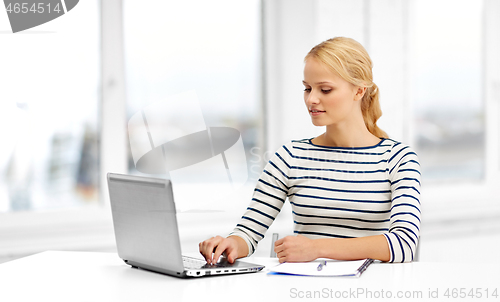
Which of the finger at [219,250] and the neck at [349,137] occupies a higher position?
the neck at [349,137]

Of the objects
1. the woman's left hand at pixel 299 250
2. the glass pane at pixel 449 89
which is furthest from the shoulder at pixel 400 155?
the glass pane at pixel 449 89

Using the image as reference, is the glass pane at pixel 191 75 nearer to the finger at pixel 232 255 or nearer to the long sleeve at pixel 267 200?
the long sleeve at pixel 267 200

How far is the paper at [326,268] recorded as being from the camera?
1.10 meters

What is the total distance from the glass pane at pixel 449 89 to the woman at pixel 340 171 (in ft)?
4.69

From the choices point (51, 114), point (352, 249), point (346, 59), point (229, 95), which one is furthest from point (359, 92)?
point (51, 114)

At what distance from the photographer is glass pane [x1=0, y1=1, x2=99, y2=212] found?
207 cm

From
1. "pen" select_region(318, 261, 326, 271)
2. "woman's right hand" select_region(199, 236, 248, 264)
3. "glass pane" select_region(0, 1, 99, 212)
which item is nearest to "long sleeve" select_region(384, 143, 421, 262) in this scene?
"pen" select_region(318, 261, 326, 271)

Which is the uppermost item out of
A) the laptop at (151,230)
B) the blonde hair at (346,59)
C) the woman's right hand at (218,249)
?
the blonde hair at (346,59)

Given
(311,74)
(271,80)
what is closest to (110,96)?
(271,80)

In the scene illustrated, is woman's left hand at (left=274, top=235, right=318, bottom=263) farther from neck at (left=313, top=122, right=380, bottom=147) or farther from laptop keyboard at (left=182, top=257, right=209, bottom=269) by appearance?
neck at (left=313, top=122, right=380, bottom=147)

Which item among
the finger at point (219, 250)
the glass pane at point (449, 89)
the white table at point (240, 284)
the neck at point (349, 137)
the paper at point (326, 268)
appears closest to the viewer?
the white table at point (240, 284)

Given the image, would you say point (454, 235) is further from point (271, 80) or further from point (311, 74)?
point (311, 74)

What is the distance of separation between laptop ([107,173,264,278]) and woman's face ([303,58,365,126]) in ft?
1.65

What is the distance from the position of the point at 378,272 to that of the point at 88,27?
1.66m
